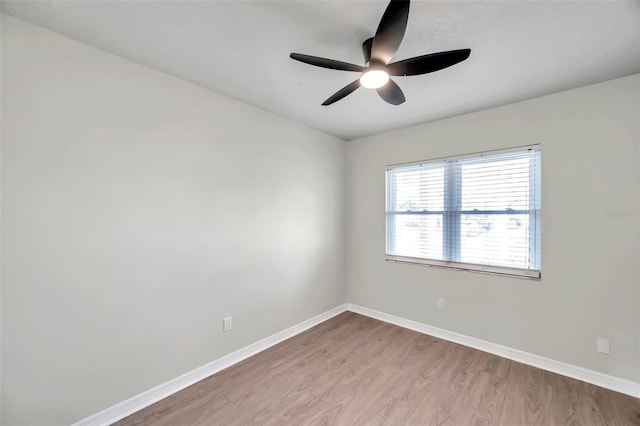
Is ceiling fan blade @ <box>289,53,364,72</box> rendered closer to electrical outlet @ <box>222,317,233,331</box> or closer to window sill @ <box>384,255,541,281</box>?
electrical outlet @ <box>222,317,233,331</box>

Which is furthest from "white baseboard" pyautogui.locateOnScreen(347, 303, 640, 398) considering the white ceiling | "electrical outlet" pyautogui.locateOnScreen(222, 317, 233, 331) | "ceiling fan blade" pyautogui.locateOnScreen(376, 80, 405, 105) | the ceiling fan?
the ceiling fan

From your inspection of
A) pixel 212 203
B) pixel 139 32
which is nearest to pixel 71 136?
pixel 139 32

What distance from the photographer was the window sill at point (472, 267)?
2.46 meters

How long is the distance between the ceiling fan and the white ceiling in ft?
0.72

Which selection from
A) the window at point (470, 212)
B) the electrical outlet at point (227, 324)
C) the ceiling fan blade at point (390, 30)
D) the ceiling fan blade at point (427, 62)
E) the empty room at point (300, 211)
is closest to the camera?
the ceiling fan blade at point (390, 30)

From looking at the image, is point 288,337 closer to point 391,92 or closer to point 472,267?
point 472,267

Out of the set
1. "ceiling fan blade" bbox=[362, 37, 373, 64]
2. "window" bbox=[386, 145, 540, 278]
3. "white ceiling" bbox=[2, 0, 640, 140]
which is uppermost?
"white ceiling" bbox=[2, 0, 640, 140]

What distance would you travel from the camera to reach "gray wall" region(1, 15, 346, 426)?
149 cm

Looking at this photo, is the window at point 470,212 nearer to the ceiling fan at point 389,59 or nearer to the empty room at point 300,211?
the empty room at point 300,211

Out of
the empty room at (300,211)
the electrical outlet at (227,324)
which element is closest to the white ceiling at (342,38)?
the empty room at (300,211)

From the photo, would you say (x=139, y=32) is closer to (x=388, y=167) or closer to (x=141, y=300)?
(x=141, y=300)

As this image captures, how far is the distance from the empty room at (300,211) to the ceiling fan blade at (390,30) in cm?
2

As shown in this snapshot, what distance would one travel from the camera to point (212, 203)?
2.32 meters

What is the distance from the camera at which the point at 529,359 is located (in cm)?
243
